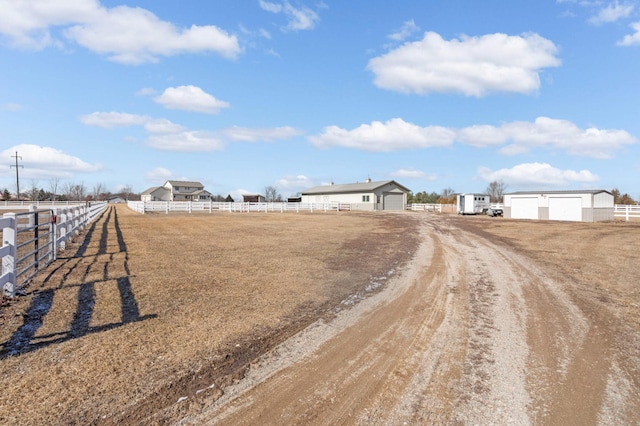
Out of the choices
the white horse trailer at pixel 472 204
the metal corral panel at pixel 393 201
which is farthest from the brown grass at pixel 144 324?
the metal corral panel at pixel 393 201

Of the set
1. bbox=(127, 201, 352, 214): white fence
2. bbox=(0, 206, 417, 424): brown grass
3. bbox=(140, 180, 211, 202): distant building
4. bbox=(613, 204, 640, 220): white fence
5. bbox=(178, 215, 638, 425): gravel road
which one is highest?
bbox=(140, 180, 211, 202): distant building

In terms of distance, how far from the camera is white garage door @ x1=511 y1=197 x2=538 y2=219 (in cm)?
3366

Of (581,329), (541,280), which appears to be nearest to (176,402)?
(581,329)

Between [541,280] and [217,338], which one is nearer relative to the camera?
[217,338]

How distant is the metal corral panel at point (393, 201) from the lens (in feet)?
188

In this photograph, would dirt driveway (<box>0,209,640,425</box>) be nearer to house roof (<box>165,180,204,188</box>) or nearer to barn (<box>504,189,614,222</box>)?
barn (<box>504,189,614,222</box>)

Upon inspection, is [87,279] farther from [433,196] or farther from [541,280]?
[433,196]

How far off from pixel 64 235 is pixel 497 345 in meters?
12.3

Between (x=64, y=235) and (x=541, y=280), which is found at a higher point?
(x=64, y=235)

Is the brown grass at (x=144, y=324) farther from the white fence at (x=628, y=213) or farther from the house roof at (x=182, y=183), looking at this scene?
the house roof at (x=182, y=183)

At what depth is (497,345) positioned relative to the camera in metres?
4.41

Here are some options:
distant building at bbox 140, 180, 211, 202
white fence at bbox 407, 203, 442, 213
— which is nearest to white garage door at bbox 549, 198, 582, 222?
white fence at bbox 407, 203, 442, 213

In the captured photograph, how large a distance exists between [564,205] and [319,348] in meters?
34.8

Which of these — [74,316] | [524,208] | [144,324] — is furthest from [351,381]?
[524,208]
